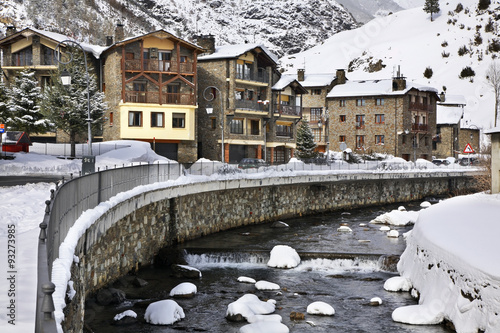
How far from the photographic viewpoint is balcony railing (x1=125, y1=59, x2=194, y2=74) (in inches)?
1918

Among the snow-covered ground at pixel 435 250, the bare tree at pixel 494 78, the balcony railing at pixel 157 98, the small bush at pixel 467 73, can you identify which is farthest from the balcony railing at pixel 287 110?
the small bush at pixel 467 73

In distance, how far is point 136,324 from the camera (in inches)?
640

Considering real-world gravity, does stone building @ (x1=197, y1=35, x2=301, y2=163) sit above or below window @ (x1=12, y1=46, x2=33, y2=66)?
below

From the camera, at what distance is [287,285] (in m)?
21.1

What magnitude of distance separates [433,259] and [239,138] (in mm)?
38396

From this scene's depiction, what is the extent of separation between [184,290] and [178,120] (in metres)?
33.2

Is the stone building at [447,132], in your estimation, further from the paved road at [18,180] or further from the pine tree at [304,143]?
the paved road at [18,180]

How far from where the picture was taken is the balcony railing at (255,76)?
54875mm

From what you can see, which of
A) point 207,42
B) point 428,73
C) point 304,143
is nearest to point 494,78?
point 428,73

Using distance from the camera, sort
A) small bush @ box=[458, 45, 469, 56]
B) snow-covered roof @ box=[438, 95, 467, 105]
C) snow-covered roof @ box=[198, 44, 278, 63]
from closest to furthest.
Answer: snow-covered roof @ box=[198, 44, 278, 63] < snow-covered roof @ box=[438, 95, 467, 105] < small bush @ box=[458, 45, 469, 56]

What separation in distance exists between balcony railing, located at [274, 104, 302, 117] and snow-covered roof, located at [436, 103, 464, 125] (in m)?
32.4

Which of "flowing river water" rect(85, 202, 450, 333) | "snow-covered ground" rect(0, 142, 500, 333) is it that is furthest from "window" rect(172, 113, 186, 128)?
"snow-covered ground" rect(0, 142, 500, 333)

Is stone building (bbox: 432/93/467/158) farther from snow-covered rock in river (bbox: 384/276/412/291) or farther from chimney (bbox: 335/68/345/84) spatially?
snow-covered rock in river (bbox: 384/276/412/291)

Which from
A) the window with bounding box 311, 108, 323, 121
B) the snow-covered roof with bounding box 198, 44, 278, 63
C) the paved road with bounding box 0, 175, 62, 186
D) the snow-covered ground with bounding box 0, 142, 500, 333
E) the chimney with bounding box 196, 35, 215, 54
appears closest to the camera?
the snow-covered ground with bounding box 0, 142, 500, 333
